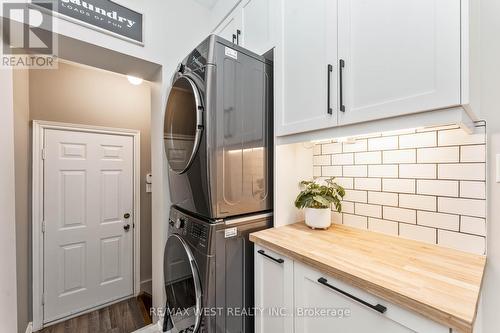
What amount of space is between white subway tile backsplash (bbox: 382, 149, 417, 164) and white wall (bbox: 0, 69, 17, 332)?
6.93 ft

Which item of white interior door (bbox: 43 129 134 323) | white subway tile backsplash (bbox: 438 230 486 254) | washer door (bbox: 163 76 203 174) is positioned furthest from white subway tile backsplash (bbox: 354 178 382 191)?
white interior door (bbox: 43 129 134 323)

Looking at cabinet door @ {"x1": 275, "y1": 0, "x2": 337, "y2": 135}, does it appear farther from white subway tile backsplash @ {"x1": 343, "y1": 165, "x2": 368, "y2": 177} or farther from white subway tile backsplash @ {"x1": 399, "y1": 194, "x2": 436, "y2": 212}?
white subway tile backsplash @ {"x1": 399, "y1": 194, "x2": 436, "y2": 212}

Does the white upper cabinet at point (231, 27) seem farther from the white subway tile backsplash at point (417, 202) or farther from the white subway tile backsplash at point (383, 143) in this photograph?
the white subway tile backsplash at point (417, 202)

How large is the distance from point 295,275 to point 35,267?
99.0 inches

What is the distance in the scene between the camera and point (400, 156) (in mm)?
1170

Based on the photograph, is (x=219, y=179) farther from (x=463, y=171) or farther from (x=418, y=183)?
(x=463, y=171)

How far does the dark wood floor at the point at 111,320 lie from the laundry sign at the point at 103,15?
7.91 feet

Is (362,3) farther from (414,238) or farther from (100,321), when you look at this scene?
(100,321)

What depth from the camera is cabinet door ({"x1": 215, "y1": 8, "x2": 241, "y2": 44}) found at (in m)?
1.65

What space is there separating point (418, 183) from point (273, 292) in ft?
2.98

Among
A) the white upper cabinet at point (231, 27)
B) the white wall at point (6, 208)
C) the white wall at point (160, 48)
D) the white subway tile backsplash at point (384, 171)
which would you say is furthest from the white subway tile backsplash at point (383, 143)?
the white wall at point (6, 208)

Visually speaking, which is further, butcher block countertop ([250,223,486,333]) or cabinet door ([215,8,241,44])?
cabinet door ([215,8,241,44])

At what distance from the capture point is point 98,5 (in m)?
1.42

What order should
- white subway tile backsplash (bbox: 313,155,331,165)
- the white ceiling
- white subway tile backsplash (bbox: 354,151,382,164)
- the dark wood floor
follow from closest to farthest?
white subway tile backsplash (bbox: 354,151,382,164) < white subway tile backsplash (bbox: 313,155,331,165) < the white ceiling < the dark wood floor
